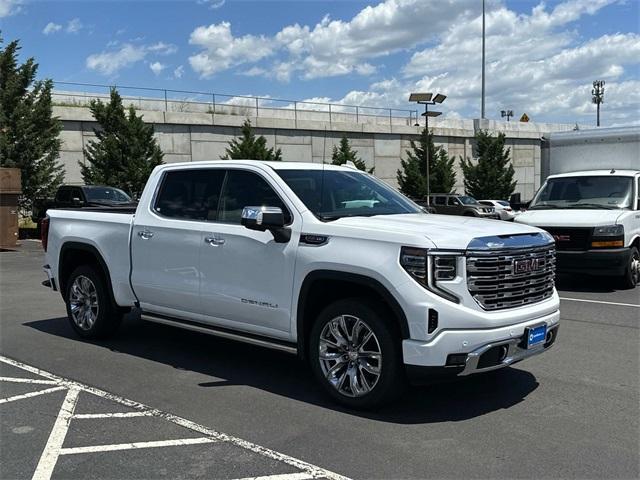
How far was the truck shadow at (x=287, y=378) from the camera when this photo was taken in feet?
16.3

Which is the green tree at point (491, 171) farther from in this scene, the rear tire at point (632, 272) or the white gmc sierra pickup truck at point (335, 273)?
the white gmc sierra pickup truck at point (335, 273)

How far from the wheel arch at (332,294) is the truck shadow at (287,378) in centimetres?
60

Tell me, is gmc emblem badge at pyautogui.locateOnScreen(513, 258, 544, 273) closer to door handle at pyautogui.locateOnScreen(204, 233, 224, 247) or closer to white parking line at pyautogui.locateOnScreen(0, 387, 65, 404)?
door handle at pyautogui.locateOnScreen(204, 233, 224, 247)

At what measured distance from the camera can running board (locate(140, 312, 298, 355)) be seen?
540cm

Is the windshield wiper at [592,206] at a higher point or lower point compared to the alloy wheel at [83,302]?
higher

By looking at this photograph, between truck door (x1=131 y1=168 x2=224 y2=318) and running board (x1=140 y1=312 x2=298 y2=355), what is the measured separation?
69 millimetres

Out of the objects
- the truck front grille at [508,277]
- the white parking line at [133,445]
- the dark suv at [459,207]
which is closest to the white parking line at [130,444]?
the white parking line at [133,445]

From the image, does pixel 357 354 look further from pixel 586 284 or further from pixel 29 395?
pixel 586 284

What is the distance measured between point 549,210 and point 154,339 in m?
7.52

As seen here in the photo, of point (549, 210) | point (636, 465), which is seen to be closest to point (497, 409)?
point (636, 465)

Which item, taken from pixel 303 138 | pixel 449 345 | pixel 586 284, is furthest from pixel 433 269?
pixel 303 138

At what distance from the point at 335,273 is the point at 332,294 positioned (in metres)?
0.31

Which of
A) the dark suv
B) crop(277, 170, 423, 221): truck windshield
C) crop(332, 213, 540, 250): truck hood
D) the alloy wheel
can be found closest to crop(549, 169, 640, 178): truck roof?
crop(277, 170, 423, 221): truck windshield

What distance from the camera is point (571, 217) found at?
10906 millimetres
